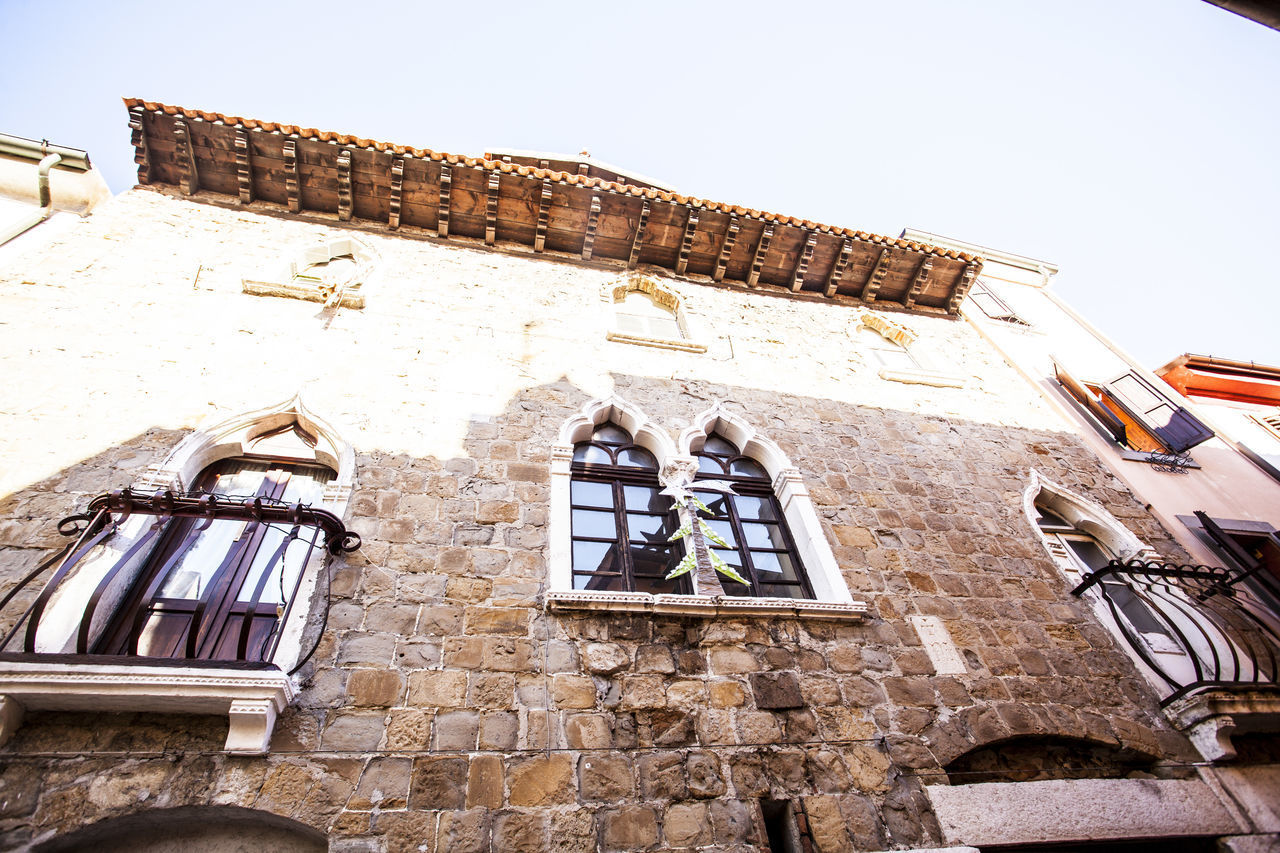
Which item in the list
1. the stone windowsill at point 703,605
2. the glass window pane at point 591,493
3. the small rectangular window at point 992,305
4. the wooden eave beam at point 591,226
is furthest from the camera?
the small rectangular window at point 992,305

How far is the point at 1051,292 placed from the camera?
12.2 meters

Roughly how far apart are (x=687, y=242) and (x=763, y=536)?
178 inches

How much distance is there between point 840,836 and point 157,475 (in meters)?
4.75

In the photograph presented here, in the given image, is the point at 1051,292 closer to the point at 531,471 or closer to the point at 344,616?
the point at 531,471

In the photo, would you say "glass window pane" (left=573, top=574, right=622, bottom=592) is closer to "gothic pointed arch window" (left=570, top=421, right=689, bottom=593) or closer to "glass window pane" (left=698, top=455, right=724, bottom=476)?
"gothic pointed arch window" (left=570, top=421, right=689, bottom=593)

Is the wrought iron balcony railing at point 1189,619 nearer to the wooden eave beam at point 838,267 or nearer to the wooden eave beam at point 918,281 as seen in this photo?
the wooden eave beam at point 918,281

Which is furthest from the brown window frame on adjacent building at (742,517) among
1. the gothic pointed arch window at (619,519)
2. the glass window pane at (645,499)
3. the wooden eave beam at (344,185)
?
the wooden eave beam at (344,185)

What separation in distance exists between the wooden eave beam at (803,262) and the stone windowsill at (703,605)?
5420 millimetres

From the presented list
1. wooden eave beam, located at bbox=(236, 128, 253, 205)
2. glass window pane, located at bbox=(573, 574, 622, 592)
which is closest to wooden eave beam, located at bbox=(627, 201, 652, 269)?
wooden eave beam, located at bbox=(236, 128, 253, 205)

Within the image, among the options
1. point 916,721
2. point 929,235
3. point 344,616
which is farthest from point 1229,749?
point 929,235

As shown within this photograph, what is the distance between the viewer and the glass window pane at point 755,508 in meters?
5.33

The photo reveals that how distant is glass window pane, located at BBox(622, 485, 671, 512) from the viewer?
5090mm

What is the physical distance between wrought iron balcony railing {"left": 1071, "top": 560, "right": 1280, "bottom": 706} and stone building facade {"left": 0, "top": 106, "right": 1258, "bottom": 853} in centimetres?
28

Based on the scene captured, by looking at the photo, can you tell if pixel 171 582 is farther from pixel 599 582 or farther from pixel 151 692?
pixel 599 582
